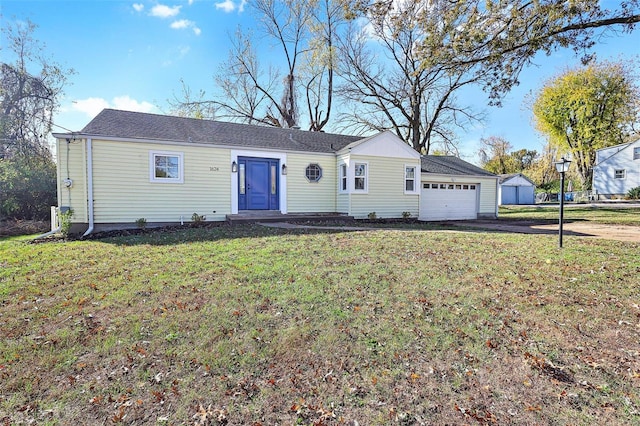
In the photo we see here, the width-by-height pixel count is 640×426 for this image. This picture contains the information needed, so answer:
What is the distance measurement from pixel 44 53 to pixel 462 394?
88.4 ft

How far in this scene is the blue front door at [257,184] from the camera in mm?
12789

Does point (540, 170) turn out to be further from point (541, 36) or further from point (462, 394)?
point (462, 394)

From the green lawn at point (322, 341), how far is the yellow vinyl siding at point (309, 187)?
7.29 m

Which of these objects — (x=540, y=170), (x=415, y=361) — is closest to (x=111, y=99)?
(x=415, y=361)

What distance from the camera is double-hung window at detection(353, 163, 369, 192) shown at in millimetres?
13875

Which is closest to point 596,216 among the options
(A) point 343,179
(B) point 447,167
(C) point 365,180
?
(B) point 447,167

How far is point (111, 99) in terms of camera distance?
618 inches

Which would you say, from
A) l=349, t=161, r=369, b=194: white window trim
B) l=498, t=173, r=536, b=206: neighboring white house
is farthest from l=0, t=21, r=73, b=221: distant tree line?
l=498, t=173, r=536, b=206: neighboring white house

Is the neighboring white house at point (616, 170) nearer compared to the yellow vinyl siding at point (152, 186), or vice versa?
the yellow vinyl siding at point (152, 186)

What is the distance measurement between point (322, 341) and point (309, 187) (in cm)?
1058

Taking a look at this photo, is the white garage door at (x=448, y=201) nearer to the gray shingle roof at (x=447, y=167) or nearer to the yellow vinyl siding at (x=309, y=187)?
the gray shingle roof at (x=447, y=167)

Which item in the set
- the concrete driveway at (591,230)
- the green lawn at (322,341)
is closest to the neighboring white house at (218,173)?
the concrete driveway at (591,230)

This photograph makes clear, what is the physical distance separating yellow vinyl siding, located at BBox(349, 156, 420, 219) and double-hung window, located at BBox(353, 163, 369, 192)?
0.16 meters

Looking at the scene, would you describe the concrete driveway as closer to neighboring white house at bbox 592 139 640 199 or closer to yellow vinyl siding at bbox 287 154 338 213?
yellow vinyl siding at bbox 287 154 338 213
